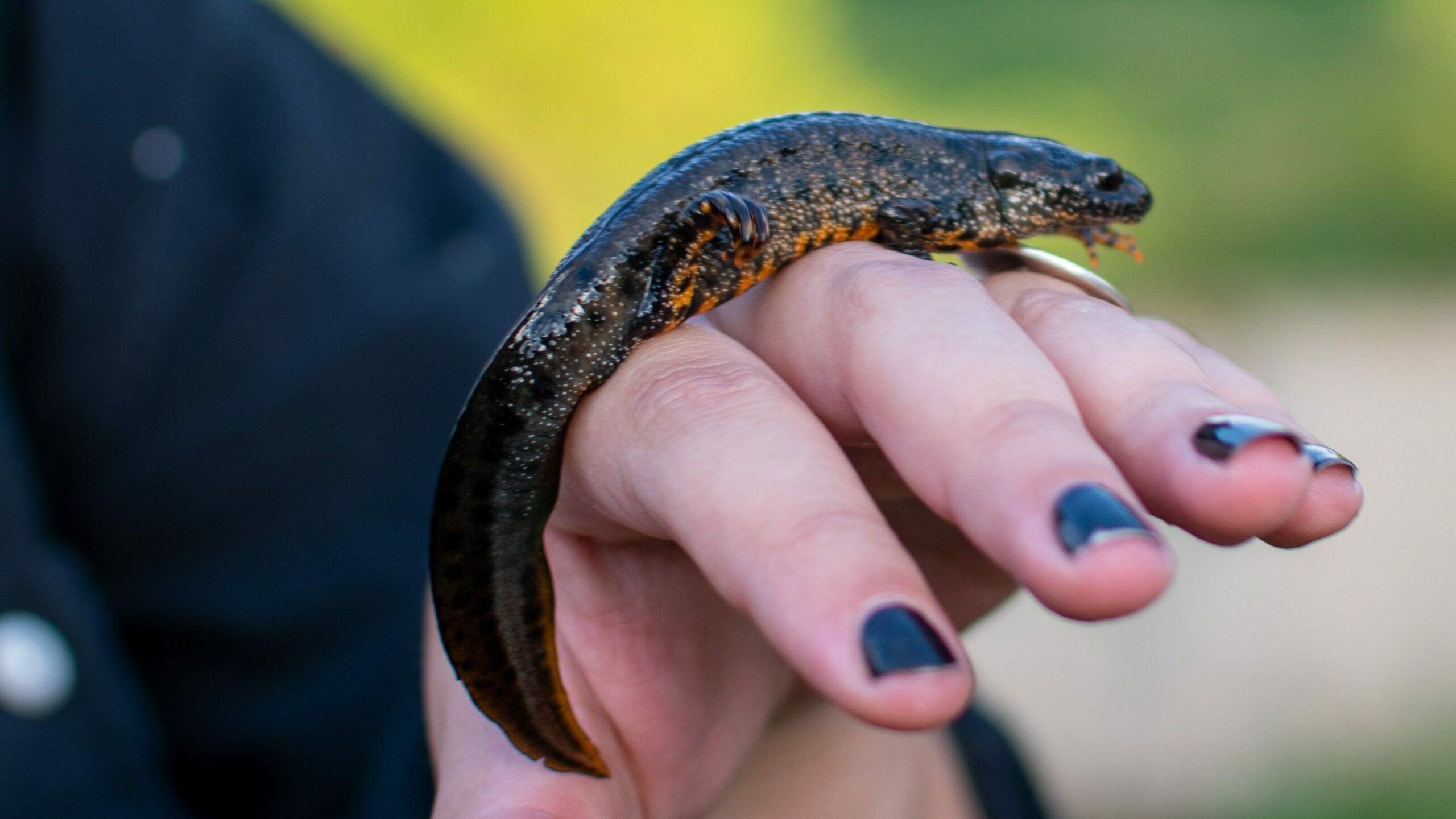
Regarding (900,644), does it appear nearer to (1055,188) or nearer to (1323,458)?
(1323,458)

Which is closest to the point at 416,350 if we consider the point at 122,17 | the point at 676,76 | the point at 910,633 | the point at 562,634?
the point at 122,17

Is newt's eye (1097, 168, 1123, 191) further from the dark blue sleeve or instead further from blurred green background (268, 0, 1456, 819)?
blurred green background (268, 0, 1456, 819)

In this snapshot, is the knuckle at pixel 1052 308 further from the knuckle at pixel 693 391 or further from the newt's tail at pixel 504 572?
the newt's tail at pixel 504 572

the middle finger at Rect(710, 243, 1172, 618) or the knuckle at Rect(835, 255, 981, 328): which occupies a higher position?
the knuckle at Rect(835, 255, 981, 328)

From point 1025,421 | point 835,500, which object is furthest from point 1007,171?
point 835,500

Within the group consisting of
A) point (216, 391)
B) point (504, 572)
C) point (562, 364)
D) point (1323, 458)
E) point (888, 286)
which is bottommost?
point (216, 391)

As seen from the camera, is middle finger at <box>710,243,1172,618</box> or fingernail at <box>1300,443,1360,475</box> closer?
middle finger at <box>710,243,1172,618</box>

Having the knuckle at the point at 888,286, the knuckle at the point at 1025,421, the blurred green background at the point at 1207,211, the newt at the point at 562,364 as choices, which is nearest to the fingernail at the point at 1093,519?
the knuckle at the point at 1025,421

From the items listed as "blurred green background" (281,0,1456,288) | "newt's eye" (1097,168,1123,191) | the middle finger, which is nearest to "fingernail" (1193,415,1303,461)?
the middle finger
